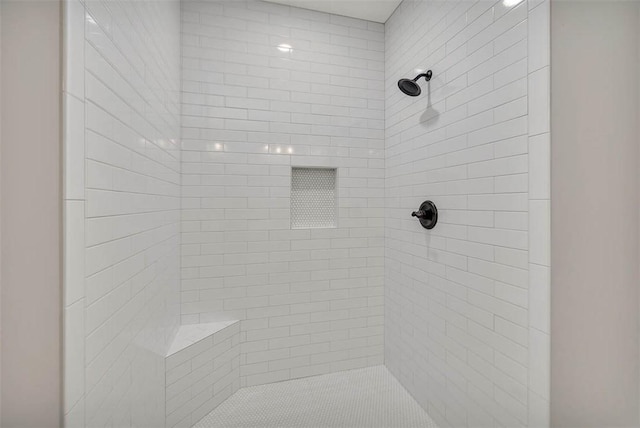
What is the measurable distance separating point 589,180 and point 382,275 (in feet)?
5.30

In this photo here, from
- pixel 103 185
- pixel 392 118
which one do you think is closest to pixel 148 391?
pixel 103 185

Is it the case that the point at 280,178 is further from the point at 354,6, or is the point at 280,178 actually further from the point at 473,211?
the point at 354,6

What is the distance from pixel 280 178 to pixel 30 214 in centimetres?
149

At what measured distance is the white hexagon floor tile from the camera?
1674 millimetres

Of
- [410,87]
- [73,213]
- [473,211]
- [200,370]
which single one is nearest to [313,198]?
[410,87]

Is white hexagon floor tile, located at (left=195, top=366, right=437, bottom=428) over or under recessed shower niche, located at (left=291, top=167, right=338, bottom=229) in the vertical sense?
under

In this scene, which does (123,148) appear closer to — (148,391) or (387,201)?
(148,391)

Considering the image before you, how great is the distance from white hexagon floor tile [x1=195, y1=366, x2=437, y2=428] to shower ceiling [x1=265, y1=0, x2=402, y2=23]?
9.07ft

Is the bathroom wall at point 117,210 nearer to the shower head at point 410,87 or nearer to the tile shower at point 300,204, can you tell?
the tile shower at point 300,204

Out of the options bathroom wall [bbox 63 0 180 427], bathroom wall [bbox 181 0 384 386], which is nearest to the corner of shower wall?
bathroom wall [bbox 63 0 180 427]

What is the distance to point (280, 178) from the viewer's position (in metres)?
2.05

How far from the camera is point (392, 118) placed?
2143mm

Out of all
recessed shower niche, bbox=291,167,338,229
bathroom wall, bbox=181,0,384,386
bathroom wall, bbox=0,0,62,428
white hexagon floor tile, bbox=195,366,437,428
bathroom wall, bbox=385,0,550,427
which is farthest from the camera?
recessed shower niche, bbox=291,167,338,229

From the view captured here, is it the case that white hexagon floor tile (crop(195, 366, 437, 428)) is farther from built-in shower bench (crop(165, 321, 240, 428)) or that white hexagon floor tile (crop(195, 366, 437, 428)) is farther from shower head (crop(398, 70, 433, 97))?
shower head (crop(398, 70, 433, 97))
